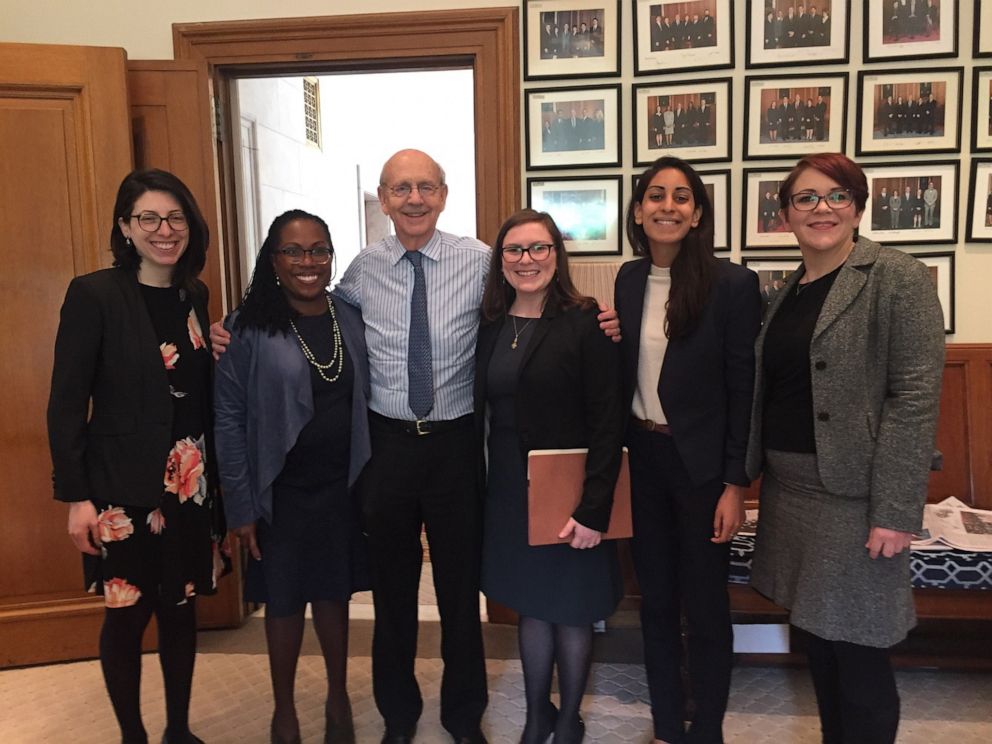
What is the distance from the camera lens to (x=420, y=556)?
187cm

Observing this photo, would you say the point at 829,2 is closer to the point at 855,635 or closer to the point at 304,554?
the point at 855,635

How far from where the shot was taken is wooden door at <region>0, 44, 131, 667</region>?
2275 millimetres

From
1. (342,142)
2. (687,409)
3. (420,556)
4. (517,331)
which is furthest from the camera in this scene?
(342,142)

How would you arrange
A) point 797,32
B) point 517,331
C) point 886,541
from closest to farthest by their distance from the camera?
1. point 886,541
2. point 517,331
3. point 797,32

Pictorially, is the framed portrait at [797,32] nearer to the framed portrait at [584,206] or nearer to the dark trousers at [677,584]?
the framed portrait at [584,206]

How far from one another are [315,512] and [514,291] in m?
0.76

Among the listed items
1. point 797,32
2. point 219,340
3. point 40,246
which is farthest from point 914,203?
point 40,246

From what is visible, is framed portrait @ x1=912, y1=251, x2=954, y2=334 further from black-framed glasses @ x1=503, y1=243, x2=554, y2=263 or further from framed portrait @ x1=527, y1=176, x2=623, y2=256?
black-framed glasses @ x1=503, y1=243, x2=554, y2=263

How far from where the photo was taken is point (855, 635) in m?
1.45

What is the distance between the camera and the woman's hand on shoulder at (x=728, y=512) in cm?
162

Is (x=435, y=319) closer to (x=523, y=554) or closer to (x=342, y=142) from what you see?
(x=523, y=554)

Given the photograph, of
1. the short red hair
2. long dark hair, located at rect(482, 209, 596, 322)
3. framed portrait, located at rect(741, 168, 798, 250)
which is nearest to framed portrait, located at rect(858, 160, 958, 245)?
framed portrait, located at rect(741, 168, 798, 250)

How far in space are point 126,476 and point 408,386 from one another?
696 millimetres

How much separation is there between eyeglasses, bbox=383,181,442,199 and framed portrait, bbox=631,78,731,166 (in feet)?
3.40
